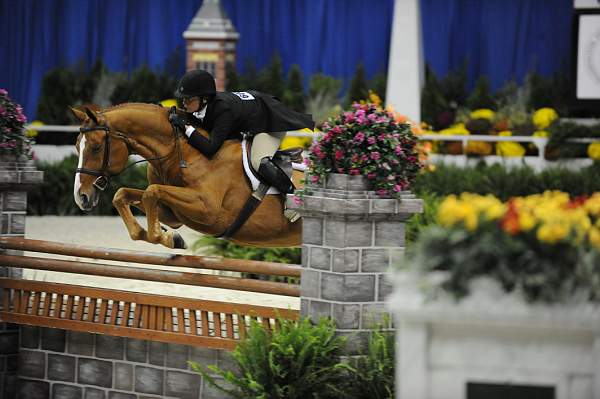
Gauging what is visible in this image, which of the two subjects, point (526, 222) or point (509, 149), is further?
point (509, 149)

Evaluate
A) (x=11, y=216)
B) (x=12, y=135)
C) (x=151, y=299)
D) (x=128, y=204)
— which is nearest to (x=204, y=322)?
(x=151, y=299)

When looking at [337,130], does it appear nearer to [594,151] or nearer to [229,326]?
[229,326]

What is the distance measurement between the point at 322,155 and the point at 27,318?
233 centimetres

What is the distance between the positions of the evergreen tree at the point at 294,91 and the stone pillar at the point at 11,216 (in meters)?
8.75

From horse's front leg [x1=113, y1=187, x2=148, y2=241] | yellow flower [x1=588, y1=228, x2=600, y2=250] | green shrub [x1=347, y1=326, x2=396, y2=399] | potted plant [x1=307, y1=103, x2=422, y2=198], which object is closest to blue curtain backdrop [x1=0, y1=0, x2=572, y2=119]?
horse's front leg [x1=113, y1=187, x2=148, y2=241]

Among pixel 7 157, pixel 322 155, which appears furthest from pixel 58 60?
pixel 322 155

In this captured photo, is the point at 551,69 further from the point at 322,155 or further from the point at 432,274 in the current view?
the point at 432,274

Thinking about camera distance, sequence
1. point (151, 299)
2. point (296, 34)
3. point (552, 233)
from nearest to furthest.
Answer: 1. point (552, 233)
2. point (151, 299)
3. point (296, 34)

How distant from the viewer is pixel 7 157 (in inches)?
291

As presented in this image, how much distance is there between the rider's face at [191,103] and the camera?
7.22 meters

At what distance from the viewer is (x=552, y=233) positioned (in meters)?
4.02

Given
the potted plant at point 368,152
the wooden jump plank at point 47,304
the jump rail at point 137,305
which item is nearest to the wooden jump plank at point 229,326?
the jump rail at point 137,305

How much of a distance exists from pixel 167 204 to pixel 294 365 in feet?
5.66

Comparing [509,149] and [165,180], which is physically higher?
[509,149]
